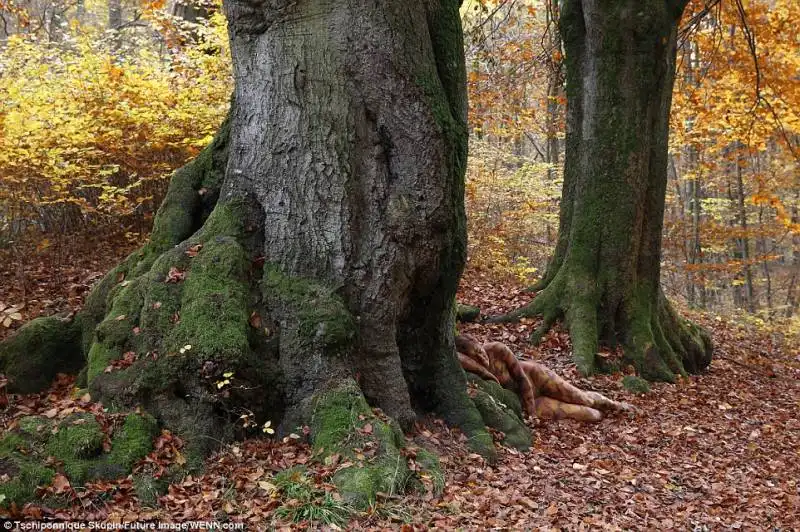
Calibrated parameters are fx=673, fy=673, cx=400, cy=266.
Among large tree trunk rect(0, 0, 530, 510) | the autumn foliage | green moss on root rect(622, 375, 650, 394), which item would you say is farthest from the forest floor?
the autumn foliage

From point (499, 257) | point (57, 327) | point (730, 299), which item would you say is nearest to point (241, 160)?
point (57, 327)

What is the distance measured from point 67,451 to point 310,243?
Result: 7.10ft

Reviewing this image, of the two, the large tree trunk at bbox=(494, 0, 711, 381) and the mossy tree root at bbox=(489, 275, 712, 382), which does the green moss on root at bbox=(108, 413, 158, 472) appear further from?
the large tree trunk at bbox=(494, 0, 711, 381)

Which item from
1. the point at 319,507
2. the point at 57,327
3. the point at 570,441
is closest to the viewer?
the point at 319,507

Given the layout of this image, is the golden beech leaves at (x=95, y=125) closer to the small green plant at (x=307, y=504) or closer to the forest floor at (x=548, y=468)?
the forest floor at (x=548, y=468)

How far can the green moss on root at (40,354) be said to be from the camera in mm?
5479

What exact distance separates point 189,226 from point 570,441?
4.14 m

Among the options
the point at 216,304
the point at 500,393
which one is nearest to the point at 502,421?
the point at 500,393

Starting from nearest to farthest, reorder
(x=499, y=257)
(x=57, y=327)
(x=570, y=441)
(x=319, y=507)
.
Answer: (x=319, y=507), (x=57, y=327), (x=570, y=441), (x=499, y=257)

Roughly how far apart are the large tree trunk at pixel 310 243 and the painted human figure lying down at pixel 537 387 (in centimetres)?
150

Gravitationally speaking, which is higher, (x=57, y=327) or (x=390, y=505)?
(x=57, y=327)

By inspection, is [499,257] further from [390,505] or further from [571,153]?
[390,505]

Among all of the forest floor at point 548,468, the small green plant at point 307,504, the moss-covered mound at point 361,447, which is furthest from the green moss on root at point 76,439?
the moss-covered mound at point 361,447

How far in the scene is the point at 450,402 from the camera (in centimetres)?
591
